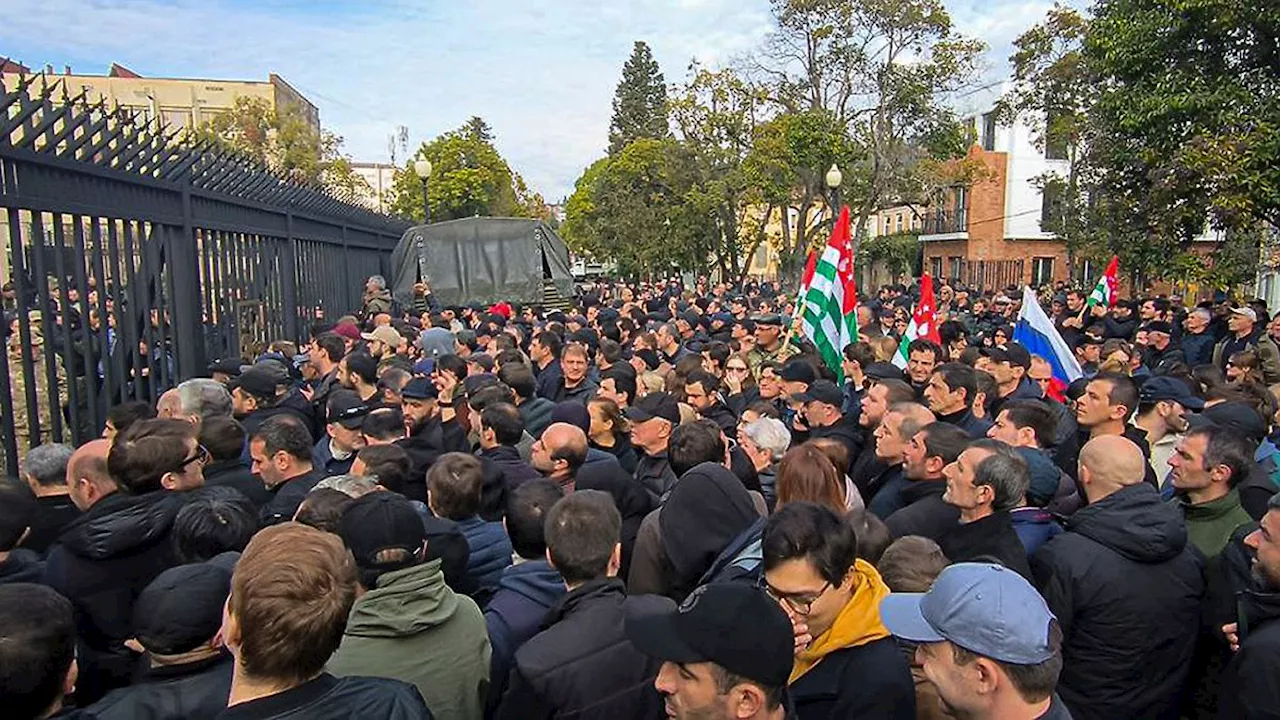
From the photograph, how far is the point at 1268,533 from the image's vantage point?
3.11 meters

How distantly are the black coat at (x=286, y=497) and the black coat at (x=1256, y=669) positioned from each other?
367 centimetres

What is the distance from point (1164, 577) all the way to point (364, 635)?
301 centimetres

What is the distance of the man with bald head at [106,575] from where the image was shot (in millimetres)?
3221

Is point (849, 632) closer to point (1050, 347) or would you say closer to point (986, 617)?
point (986, 617)

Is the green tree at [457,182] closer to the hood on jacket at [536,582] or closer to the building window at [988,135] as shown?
the building window at [988,135]

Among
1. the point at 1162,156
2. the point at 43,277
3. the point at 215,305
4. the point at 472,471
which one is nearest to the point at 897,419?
the point at 472,471

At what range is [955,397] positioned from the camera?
5805 millimetres

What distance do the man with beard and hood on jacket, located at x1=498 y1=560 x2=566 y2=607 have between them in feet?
13.2

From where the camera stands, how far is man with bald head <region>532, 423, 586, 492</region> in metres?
4.69

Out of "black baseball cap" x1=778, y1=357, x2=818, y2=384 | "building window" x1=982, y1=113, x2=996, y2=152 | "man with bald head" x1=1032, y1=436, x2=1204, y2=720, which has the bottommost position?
"man with bald head" x1=1032, y1=436, x2=1204, y2=720

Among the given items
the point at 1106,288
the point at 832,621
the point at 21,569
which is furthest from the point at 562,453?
the point at 1106,288

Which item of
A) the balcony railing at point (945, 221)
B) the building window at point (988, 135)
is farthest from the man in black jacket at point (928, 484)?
the building window at point (988, 135)

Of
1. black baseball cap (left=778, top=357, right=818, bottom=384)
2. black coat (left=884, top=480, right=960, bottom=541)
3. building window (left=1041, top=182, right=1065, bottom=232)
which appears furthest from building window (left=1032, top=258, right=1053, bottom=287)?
black coat (left=884, top=480, right=960, bottom=541)

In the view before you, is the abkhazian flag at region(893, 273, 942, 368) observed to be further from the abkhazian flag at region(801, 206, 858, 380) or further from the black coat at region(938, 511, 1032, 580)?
the black coat at region(938, 511, 1032, 580)
